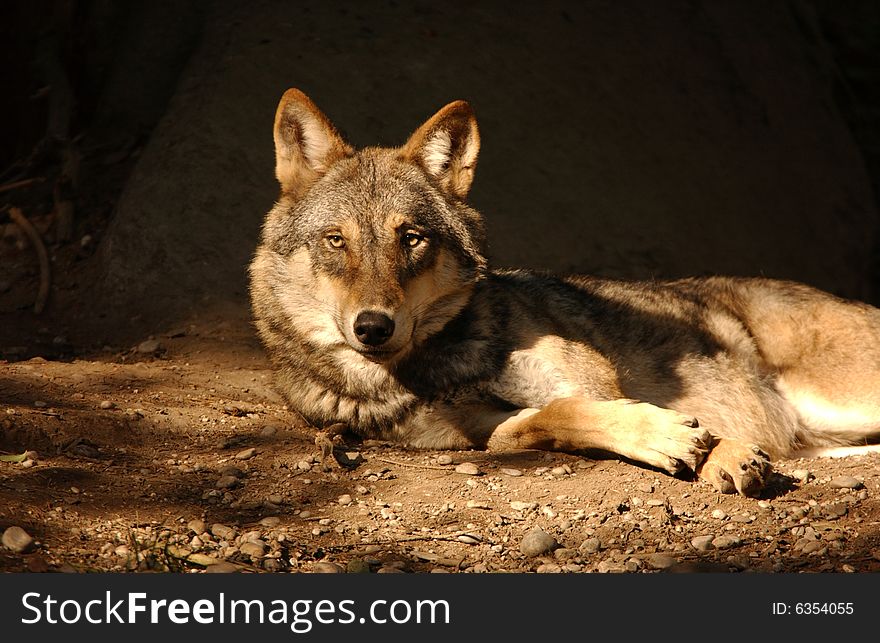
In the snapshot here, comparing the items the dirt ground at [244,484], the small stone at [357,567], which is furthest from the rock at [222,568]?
the small stone at [357,567]

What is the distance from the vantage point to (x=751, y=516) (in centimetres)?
451

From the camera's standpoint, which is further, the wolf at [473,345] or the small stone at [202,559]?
the wolf at [473,345]

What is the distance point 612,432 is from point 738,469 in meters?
0.66

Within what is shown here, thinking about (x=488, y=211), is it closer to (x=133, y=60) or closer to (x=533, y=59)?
(x=533, y=59)

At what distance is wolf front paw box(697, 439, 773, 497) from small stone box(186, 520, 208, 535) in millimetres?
2463

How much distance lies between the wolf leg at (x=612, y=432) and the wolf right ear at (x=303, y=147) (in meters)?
1.89

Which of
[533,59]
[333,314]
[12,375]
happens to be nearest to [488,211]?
[533,59]

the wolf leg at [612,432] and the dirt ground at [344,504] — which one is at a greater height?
the wolf leg at [612,432]

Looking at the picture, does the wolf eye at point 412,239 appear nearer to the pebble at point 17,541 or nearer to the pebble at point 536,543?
the pebble at point 536,543

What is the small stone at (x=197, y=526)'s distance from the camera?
414 cm

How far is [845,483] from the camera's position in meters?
4.89

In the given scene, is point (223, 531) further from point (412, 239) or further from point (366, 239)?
point (412, 239)

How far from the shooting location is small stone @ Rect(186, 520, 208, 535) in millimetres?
4141

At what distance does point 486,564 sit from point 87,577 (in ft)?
5.25
